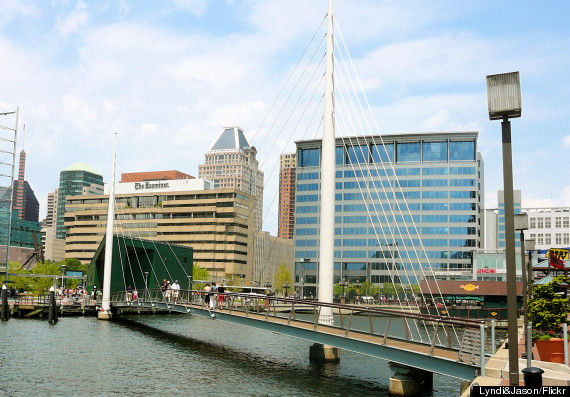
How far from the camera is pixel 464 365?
19062mm

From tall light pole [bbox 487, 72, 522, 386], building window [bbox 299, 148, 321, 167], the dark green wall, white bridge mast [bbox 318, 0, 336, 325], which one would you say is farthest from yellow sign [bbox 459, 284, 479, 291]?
building window [bbox 299, 148, 321, 167]

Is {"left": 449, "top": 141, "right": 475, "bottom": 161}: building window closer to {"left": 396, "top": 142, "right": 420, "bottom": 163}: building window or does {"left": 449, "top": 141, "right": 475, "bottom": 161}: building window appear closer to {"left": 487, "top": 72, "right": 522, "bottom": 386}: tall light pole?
{"left": 396, "top": 142, "right": 420, "bottom": 163}: building window

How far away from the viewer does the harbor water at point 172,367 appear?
23.5m

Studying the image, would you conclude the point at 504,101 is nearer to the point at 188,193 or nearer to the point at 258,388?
the point at 258,388

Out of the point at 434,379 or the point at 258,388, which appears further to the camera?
the point at 434,379

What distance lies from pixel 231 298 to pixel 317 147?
3959 inches

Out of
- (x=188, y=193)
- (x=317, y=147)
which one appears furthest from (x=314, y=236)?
(x=188, y=193)

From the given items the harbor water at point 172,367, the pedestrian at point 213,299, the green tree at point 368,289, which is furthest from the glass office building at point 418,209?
the pedestrian at point 213,299

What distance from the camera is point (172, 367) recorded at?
29344mm

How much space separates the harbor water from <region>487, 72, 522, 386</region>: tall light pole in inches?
458

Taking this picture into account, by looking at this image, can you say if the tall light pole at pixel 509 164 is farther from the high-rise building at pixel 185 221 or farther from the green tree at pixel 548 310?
the high-rise building at pixel 185 221

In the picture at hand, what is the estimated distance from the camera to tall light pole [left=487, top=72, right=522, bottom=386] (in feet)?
39.2

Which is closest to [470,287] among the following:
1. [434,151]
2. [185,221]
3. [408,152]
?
[434,151]

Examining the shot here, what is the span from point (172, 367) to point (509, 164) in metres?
21.5
